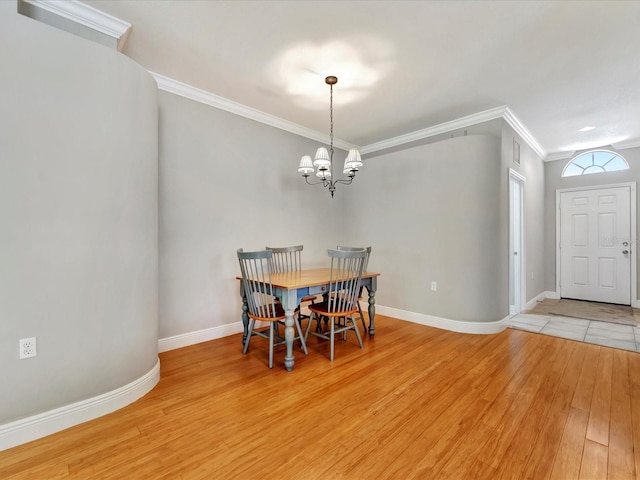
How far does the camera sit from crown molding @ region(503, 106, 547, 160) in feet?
12.3

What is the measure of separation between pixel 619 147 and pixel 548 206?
1352 mm

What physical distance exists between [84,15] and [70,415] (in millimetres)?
2757

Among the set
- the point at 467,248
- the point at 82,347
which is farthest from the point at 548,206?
the point at 82,347

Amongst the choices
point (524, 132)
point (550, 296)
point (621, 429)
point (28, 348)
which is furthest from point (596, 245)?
point (28, 348)

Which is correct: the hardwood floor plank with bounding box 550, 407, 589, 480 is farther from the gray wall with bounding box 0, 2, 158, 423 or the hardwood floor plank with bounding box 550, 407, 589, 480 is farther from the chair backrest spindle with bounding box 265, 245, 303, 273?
the chair backrest spindle with bounding box 265, 245, 303, 273

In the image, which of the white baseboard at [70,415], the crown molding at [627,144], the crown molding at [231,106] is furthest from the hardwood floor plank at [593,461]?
the crown molding at [627,144]

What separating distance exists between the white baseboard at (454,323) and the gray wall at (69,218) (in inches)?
127

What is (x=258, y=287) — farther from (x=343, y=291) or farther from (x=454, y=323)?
(x=454, y=323)

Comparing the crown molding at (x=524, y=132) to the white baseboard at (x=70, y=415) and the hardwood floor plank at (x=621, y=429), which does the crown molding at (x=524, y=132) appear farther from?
the white baseboard at (x=70, y=415)

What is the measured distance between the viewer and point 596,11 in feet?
6.80

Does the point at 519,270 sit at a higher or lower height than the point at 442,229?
lower

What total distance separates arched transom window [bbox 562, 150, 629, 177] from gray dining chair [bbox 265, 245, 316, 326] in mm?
5476

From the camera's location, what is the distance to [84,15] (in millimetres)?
2098

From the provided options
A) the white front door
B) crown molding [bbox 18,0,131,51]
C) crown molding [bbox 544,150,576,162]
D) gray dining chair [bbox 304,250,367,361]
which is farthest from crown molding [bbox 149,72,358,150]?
the white front door
